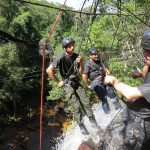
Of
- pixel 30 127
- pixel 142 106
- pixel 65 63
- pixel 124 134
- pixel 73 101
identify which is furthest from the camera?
pixel 30 127

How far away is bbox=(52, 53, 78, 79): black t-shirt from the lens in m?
3.82

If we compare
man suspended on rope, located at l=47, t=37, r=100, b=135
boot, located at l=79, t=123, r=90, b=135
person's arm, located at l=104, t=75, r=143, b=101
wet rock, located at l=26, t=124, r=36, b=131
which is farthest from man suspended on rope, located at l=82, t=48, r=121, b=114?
wet rock, located at l=26, t=124, r=36, b=131

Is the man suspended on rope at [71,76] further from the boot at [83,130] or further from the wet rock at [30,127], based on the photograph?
the wet rock at [30,127]

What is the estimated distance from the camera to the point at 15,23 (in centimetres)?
2038

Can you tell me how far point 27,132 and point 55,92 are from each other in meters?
4.68

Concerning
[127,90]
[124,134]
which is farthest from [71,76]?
[127,90]

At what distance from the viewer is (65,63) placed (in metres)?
3.93

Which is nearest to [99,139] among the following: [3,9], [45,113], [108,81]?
[108,81]

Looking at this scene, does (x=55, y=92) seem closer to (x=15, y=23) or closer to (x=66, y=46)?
(x=15, y=23)

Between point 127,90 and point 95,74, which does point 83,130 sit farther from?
point 127,90

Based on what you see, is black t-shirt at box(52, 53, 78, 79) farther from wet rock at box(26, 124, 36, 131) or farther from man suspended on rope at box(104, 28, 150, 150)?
wet rock at box(26, 124, 36, 131)

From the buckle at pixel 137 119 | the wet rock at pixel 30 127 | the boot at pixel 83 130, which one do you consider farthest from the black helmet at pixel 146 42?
the wet rock at pixel 30 127

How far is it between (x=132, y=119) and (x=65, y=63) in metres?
1.87

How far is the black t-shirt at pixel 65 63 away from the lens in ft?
12.5
